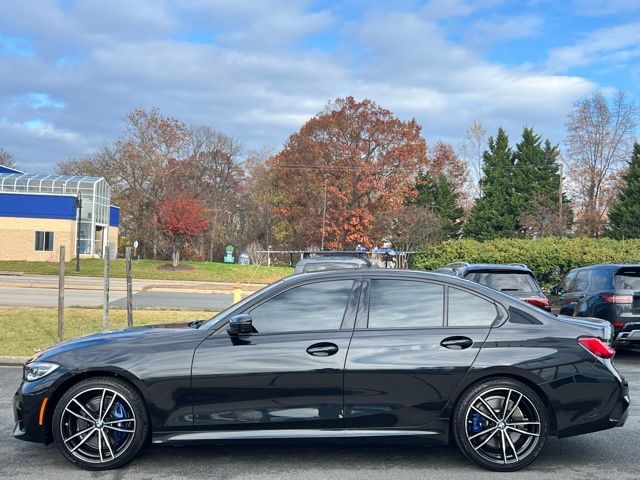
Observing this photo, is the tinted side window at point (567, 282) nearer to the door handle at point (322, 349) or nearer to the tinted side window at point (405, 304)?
the tinted side window at point (405, 304)

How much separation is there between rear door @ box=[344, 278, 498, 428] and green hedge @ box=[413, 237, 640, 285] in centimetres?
1903

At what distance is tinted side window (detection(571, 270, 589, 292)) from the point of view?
10891 mm

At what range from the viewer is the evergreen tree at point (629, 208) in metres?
46.1

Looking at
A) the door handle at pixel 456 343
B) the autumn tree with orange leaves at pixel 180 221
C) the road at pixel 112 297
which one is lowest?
the road at pixel 112 297

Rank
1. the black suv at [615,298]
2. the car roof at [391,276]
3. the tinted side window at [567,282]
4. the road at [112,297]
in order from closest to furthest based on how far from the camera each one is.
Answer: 1. the car roof at [391,276]
2. the black suv at [615,298]
3. the tinted side window at [567,282]
4. the road at [112,297]

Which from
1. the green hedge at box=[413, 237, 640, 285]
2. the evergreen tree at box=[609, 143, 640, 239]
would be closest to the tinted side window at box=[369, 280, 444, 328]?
the green hedge at box=[413, 237, 640, 285]

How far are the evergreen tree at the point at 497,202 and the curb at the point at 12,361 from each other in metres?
51.9

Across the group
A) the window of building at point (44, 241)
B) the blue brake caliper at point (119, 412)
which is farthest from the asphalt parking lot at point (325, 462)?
the window of building at point (44, 241)

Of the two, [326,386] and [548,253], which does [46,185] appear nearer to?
[548,253]

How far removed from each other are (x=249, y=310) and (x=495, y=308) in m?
2.02

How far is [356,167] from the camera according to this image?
157ft

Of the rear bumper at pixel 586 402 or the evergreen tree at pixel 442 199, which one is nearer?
the rear bumper at pixel 586 402

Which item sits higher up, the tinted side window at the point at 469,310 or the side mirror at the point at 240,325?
the tinted side window at the point at 469,310

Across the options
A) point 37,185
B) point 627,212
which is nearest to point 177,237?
point 37,185
